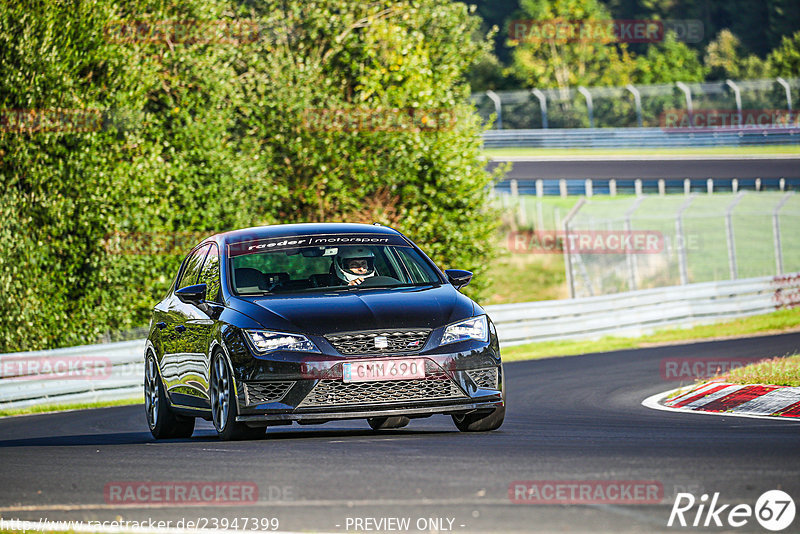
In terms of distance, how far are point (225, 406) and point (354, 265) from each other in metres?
1.63

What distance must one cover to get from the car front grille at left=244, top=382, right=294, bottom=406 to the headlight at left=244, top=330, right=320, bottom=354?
23 cm

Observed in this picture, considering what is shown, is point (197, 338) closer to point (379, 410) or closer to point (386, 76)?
point (379, 410)

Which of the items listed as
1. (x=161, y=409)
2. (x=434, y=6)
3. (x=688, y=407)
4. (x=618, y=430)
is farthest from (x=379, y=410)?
(x=434, y=6)

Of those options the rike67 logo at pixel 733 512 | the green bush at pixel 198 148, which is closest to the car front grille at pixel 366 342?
the rike67 logo at pixel 733 512

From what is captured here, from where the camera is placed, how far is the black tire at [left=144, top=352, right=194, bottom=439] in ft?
36.3

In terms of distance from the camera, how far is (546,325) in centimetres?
2472

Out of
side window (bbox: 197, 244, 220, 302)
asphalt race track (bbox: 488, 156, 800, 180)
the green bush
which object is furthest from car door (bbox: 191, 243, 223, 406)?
asphalt race track (bbox: 488, 156, 800, 180)

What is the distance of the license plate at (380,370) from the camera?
8.75 metres

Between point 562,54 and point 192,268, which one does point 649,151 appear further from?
point 192,268

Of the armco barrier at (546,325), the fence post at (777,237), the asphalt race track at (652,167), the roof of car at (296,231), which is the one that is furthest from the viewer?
the asphalt race track at (652,167)

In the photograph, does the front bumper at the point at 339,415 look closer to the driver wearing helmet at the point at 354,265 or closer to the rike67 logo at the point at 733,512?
the driver wearing helmet at the point at 354,265

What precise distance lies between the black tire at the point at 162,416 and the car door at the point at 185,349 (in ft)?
0.66

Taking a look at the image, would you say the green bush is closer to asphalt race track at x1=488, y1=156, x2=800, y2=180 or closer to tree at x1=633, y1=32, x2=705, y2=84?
asphalt race track at x1=488, y1=156, x2=800, y2=180

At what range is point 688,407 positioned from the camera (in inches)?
468
